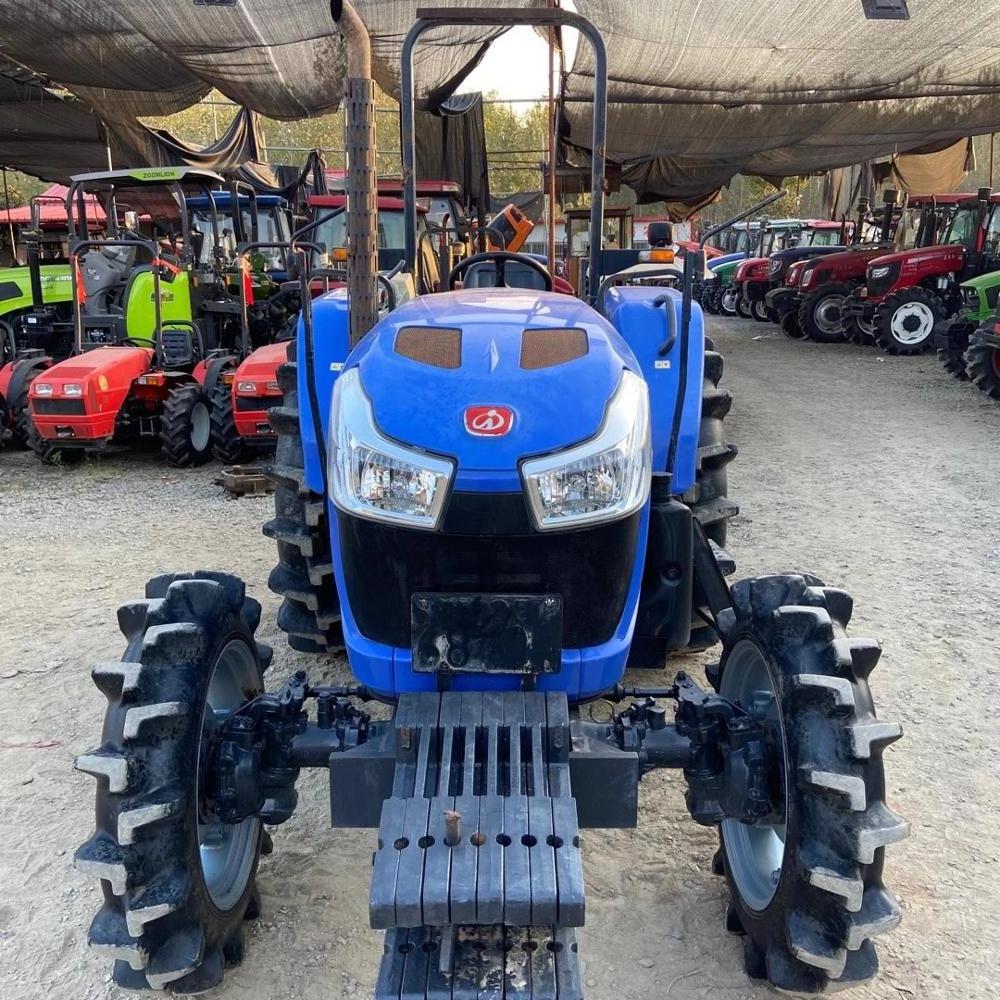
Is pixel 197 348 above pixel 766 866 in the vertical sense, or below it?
above

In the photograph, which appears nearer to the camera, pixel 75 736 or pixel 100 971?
pixel 100 971

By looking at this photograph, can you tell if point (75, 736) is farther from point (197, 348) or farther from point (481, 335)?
point (197, 348)

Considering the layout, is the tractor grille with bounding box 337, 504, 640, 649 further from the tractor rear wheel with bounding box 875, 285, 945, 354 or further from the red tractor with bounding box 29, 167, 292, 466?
the tractor rear wheel with bounding box 875, 285, 945, 354

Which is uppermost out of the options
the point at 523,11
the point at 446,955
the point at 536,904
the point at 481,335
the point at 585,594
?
the point at 523,11

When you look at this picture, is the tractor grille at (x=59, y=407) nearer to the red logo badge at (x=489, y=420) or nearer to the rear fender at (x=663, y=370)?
the rear fender at (x=663, y=370)

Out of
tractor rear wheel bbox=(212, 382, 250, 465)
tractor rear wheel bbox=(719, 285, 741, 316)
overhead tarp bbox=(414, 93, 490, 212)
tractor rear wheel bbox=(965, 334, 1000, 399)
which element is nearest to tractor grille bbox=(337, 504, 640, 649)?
tractor rear wheel bbox=(212, 382, 250, 465)

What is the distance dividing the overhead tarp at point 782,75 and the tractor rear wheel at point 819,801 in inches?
251

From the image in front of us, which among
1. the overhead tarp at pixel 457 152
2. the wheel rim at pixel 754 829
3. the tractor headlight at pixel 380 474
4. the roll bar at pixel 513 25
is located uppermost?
the overhead tarp at pixel 457 152

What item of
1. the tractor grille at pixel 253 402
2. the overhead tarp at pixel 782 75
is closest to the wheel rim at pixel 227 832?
the tractor grille at pixel 253 402

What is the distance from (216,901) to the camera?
2229 mm

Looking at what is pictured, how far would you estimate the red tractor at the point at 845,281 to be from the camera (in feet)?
47.5

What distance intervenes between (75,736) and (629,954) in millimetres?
2104

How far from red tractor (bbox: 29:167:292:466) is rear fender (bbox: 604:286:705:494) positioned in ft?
15.5

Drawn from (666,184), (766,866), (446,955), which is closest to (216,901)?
(446,955)
